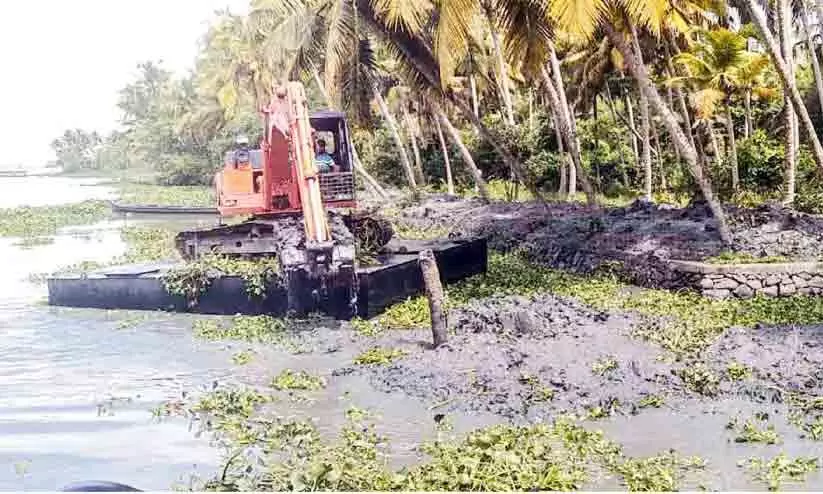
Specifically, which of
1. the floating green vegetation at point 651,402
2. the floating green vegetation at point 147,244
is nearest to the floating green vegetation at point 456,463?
the floating green vegetation at point 651,402

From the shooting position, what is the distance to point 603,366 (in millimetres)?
10531

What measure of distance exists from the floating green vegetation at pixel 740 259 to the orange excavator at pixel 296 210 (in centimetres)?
584

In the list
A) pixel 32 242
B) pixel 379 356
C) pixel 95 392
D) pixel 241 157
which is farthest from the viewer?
pixel 32 242

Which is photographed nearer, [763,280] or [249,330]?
[249,330]

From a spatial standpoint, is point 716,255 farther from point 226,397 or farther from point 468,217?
point 468,217

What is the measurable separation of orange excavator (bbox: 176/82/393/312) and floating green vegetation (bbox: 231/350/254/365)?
1.57 metres

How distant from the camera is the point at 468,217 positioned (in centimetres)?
2538

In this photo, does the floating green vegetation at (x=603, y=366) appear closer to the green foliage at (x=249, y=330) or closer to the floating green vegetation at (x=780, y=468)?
the floating green vegetation at (x=780, y=468)

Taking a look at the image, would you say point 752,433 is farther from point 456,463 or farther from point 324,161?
point 324,161

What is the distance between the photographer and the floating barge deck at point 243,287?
1448cm

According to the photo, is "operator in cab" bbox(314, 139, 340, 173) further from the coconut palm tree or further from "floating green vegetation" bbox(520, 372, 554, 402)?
the coconut palm tree

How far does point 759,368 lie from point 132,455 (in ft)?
22.1

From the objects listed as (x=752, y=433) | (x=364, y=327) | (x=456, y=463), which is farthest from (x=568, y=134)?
(x=456, y=463)

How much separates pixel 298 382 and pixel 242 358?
5.80ft
